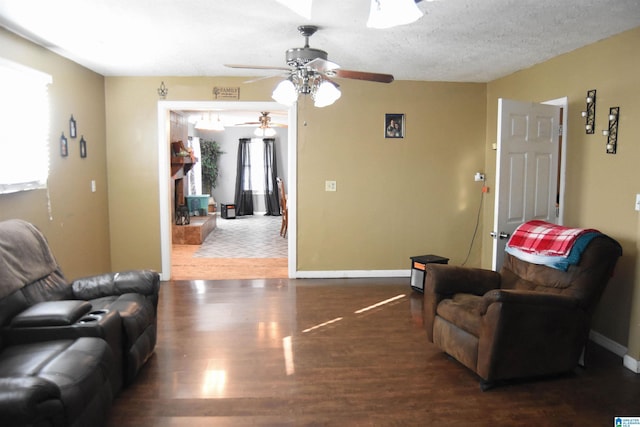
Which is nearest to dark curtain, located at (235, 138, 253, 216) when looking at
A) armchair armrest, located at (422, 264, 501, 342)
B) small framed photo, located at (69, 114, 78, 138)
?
small framed photo, located at (69, 114, 78, 138)

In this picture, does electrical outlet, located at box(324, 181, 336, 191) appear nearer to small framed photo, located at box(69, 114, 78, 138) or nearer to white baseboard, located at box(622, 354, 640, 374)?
small framed photo, located at box(69, 114, 78, 138)

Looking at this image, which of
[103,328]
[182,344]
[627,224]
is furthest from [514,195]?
[103,328]

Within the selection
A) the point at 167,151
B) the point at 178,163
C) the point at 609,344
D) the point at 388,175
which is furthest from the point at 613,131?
the point at 178,163

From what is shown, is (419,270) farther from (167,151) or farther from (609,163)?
(167,151)

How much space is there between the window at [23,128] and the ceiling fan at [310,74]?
5.37 feet

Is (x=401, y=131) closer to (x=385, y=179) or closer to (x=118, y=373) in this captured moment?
(x=385, y=179)

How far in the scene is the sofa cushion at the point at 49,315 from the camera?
8.07 ft

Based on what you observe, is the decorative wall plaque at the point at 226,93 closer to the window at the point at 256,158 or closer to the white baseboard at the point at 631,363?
the white baseboard at the point at 631,363

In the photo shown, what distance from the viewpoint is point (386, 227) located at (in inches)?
225

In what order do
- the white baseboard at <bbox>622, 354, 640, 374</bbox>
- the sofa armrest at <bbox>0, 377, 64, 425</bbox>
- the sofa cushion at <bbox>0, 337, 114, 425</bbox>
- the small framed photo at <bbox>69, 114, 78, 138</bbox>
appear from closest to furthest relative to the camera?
the sofa armrest at <bbox>0, 377, 64, 425</bbox> → the sofa cushion at <bbox>0, 337, 114, 425</bbox> → the white baseboard at <bbox>622, 354, 640, 374</bbox> → the small framed photo at <bbox>69, 114, 78, 138</bbox>

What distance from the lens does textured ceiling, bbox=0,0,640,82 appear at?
302 cm

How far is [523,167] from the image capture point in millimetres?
3895

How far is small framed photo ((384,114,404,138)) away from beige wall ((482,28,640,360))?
5.57 feet

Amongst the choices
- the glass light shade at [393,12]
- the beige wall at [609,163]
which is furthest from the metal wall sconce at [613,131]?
the glass light shade at [393,12]
